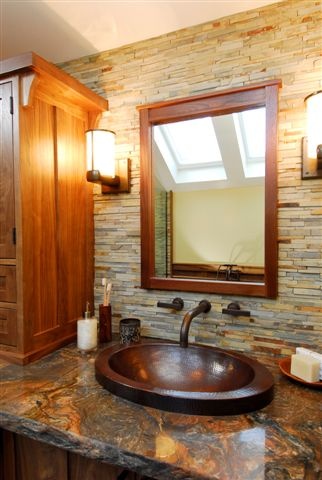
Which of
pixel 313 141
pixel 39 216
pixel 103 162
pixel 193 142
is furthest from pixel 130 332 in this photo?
pixel 313 141

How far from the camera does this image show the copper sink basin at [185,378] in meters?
0.84

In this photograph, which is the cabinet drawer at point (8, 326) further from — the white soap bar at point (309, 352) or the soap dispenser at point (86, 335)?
the white soap bar at point (309, 352)

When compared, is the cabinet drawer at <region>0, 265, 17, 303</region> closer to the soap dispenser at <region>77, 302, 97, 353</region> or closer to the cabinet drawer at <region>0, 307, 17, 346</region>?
the cabinet drawer at <region>0, 307, 17, 346</region>

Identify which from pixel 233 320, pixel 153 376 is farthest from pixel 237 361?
pixel 153 376

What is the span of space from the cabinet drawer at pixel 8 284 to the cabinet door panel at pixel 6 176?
0.05 metres

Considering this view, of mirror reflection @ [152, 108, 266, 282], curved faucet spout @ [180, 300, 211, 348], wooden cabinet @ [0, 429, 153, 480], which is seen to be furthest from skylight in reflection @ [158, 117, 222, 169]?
wooden cabinet @ [0, 429, 153, 480]

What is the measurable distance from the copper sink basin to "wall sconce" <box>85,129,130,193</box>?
28.0 inches

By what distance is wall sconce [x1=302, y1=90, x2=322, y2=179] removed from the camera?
1.04 metres

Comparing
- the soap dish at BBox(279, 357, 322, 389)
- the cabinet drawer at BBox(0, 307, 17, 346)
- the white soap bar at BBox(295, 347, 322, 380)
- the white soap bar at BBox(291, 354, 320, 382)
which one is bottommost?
the soap dish at BBox(279, 357, 322, 389)

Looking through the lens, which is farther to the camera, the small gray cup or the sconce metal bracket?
the sconce metal bracket

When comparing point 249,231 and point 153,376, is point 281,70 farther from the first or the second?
point 153,376

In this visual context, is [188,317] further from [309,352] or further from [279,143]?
[279,143]

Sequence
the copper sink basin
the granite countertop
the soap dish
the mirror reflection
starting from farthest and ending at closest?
the mirror reflection, the soap dish, the copper sink basin, the granite countertop

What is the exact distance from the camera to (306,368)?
3.17 feet
